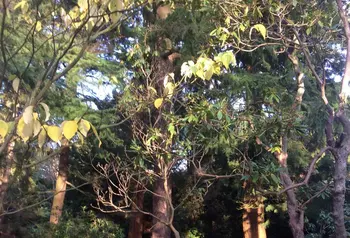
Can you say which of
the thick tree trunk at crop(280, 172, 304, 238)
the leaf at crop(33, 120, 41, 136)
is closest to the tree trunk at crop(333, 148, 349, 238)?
the thick tree trunk at crop(280, 172, 304, 238)

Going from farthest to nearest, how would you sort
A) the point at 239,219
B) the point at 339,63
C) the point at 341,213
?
the point at 239,219 < the point at 339,63 < the point at 341,213

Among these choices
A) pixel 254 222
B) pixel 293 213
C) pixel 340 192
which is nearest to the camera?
pixel 340 192

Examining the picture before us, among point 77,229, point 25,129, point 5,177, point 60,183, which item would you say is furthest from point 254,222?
point 25,129

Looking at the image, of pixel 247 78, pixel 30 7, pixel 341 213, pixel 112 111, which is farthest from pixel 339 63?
pixel 30 7

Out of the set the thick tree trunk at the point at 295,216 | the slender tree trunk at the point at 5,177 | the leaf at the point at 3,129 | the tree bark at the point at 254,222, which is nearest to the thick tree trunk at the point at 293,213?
the thick tree trunk at the point at 295,216

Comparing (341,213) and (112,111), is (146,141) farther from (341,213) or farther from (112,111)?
(112,111)

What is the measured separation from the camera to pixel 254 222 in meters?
10.9

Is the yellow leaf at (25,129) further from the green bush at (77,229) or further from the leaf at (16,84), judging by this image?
the green bush at (77,229)

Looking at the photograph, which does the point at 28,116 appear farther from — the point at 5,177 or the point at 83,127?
the point at 5,177

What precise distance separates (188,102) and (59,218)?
5249 millimetres

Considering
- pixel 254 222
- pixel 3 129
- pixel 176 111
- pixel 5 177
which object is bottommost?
pixel 3 129

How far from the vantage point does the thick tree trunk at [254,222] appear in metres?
10.7

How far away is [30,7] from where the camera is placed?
9.18 ft

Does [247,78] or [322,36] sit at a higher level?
[247,78]
